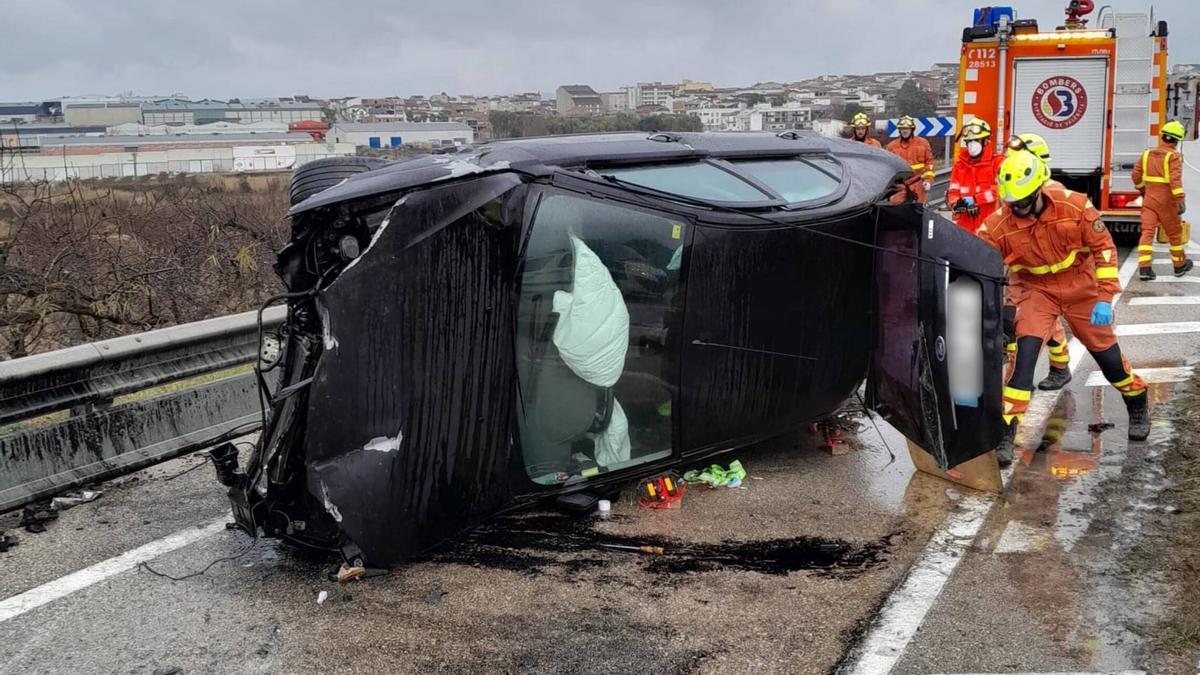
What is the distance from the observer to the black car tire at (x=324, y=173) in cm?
470

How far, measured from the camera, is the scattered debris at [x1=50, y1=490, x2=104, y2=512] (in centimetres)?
483

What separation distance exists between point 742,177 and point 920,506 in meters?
1.74

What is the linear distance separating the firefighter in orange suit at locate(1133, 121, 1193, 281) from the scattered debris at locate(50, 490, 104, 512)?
1016cm

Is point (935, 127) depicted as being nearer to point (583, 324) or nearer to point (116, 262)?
point (116, 262)

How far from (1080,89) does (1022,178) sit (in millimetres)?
8672

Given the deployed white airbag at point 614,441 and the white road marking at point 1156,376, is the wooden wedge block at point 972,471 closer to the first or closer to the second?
the deployed white airbag at point 614,441

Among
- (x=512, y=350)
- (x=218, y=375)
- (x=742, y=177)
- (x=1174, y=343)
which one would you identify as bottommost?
(x=1174, y=343)

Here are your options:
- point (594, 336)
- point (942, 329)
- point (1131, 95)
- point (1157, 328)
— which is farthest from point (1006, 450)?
point (1131, 95)

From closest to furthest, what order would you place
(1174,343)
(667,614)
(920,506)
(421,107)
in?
(667,614) < (920,506) < (1174,343) < (421,107)

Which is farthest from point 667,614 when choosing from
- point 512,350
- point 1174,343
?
point 1174,343

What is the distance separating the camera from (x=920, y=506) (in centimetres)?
486

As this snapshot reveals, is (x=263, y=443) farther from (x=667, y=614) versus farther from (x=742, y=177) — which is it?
(x=742, y=177)

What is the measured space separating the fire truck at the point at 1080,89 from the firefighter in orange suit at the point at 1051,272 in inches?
315

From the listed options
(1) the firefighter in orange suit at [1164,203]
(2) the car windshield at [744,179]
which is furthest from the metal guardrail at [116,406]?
(1) the firefighter in orange suit at [1164,203]
